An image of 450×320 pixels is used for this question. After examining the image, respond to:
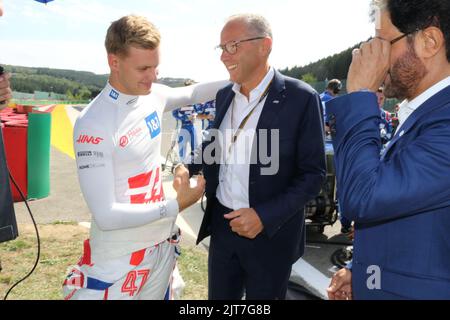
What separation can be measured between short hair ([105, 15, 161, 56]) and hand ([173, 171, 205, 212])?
76cm

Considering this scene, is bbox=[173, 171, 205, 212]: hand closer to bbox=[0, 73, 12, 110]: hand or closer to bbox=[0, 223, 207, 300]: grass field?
bbox=[0, 73, 12, 110]: hand

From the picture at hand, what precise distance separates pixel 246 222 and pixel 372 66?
116cm

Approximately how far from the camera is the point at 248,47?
2.45 meters

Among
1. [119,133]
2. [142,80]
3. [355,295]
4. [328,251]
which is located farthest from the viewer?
[328,251]

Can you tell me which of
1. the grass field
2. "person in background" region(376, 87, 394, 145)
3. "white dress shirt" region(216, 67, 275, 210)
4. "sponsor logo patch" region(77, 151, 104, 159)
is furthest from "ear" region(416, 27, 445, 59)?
the grass field

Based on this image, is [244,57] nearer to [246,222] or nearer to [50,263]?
[246,222]

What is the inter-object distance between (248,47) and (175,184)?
1043mm

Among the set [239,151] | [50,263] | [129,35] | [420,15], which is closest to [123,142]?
[129,35]

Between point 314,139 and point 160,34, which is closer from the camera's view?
point 160,34

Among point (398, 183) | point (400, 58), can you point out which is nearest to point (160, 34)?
point (400, 58)

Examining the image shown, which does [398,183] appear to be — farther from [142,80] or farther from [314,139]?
[142,80]

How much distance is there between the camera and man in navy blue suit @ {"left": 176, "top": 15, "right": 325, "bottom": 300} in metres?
2.30

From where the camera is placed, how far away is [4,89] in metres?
2.15

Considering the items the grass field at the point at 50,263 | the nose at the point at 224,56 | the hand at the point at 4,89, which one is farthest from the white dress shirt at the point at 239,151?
the grass field at the point at 50,263
